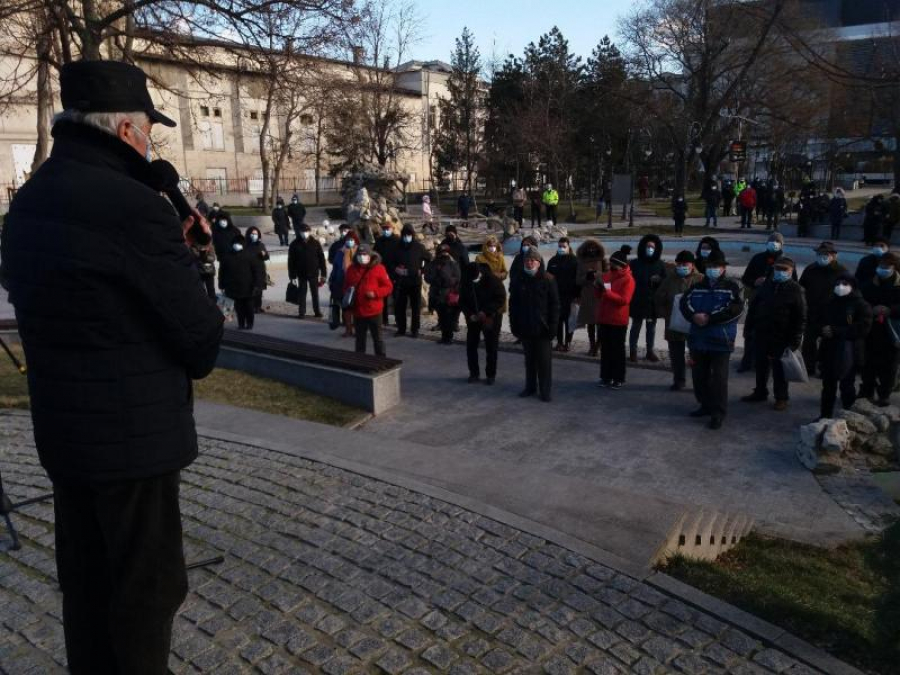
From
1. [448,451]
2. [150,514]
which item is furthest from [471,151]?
[150,514]

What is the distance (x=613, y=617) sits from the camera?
12.8 ft

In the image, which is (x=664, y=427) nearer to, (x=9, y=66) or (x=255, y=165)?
(x=9, y=66)

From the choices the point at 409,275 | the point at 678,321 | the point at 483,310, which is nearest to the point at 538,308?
the point at 483,310

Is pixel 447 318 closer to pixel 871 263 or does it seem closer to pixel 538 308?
pixel 538 308

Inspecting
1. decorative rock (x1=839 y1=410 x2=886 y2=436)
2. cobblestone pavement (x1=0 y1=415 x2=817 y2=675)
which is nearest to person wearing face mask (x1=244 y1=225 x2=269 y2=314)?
cobblestone pavement (x1=0 y1=415 x2=817 y2=675)

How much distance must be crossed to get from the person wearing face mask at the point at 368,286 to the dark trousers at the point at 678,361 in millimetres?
4112

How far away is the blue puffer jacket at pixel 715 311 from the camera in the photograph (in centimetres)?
808

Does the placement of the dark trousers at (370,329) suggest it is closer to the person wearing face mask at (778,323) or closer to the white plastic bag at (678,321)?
the white plastic bag at (678,321)

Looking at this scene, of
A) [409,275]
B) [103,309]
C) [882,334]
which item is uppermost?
[103,309]

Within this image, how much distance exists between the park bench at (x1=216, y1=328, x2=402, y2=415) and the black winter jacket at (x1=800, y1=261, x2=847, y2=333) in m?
5.37

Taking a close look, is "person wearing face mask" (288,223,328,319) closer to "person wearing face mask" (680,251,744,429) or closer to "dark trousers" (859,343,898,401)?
"person wearing face mask" (680,251,744,429)

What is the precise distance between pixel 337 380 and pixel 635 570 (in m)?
5.51

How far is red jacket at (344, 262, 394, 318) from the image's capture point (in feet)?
35.2

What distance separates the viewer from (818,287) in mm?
9383
